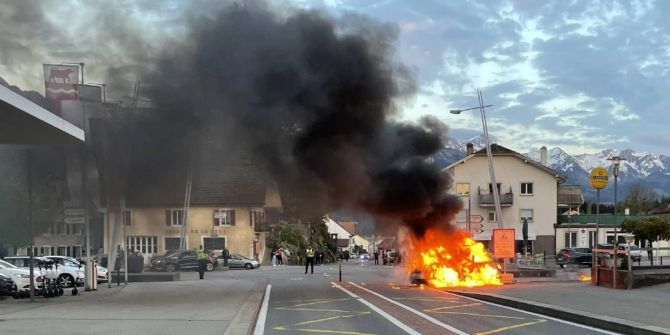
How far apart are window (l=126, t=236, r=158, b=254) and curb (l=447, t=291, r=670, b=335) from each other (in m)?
26.8

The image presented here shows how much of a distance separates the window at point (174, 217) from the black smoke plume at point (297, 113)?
9.56 metres

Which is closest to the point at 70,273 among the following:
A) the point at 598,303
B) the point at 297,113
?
the point at 297,113

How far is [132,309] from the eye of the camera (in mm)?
15164

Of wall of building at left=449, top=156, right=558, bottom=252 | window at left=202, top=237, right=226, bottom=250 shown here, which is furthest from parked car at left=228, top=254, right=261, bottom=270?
wall of building at left=449, top=156, right=558, bottom=252

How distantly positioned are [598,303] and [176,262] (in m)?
30.1

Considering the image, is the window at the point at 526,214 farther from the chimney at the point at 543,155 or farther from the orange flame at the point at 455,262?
the orange flame at the point at 455,262

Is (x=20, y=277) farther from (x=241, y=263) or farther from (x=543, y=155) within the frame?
(x=543, y=155)

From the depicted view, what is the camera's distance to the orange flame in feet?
77.1

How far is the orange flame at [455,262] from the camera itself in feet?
77.1

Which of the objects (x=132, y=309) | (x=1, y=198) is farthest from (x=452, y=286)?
(x=1, y=198)

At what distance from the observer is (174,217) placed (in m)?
36.1

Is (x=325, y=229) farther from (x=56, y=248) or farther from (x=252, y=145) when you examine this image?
(x=252, y=145)

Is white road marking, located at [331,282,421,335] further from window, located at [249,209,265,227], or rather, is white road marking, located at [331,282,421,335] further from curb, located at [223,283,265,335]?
window, located at [249,209,265,227]

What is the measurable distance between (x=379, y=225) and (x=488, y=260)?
4.27 m
